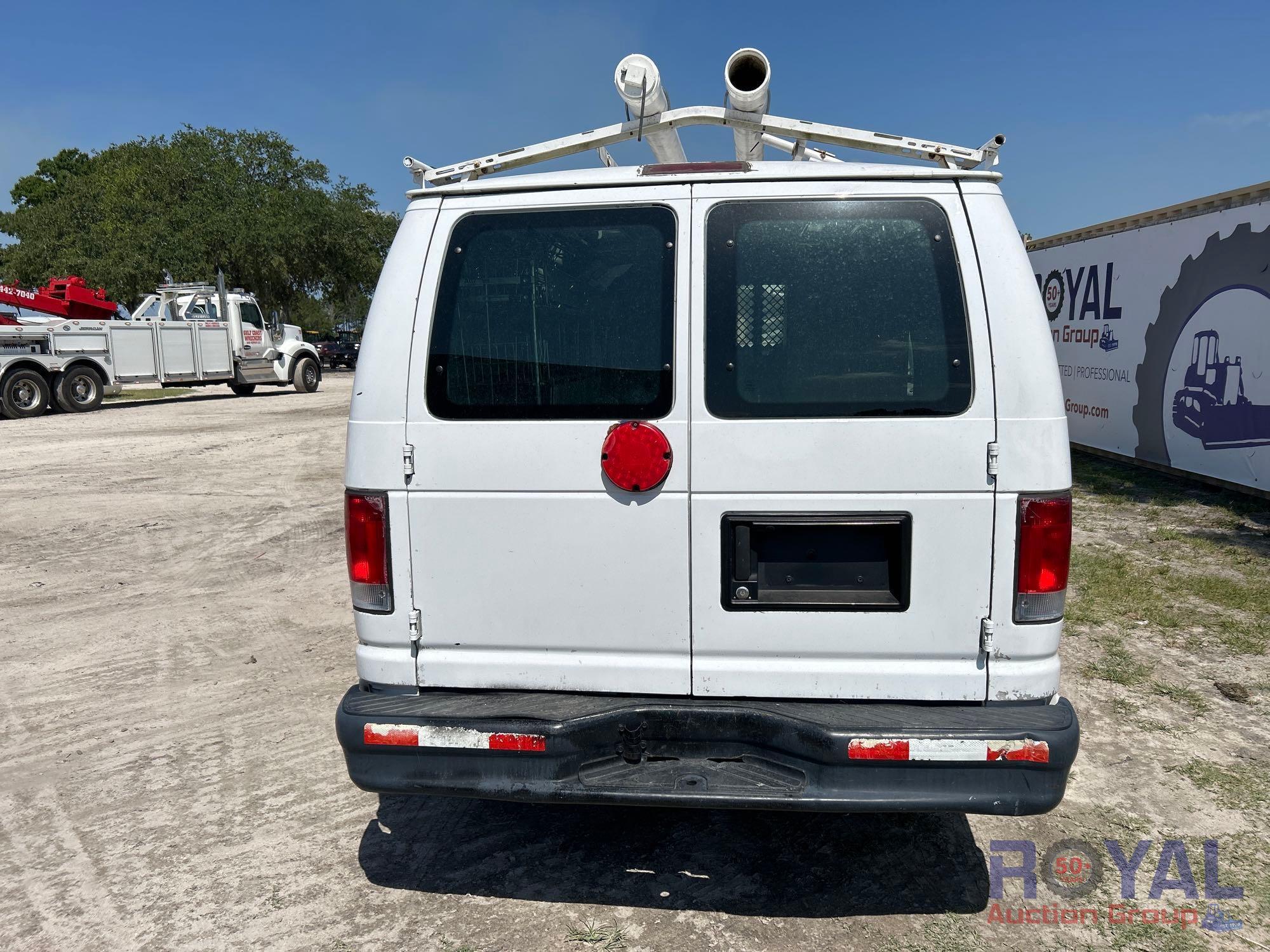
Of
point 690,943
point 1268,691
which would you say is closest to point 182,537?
point 690,943

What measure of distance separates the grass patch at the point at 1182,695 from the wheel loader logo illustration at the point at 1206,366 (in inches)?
211

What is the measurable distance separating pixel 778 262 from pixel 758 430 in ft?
1.71

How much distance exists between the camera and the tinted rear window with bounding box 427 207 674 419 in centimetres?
269

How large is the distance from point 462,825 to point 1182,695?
143 inches

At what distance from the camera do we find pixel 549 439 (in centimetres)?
267

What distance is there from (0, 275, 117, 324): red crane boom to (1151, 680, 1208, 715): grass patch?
2378 centimetres

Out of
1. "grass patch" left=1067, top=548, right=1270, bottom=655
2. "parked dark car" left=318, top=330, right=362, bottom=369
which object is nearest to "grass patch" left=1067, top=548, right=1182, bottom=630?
"grass patch" left=1067, top=548, right=1270, bottom=655

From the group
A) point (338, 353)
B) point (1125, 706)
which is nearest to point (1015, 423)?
point (1125, 706)

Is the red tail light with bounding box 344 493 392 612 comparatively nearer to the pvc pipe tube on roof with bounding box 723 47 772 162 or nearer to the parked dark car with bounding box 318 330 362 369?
the pvc pipe tube on roof with bounding box 723 47 772 162

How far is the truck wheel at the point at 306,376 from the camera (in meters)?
27.2

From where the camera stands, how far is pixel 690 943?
2.72 m

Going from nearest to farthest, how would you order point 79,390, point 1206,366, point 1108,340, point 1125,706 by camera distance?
point 1125,706 → point 1206,366 → point 1108,340 → point 79,390

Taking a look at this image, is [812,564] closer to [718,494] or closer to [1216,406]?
[718,494]

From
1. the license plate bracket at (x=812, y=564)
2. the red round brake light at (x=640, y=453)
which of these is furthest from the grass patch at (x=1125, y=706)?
the red round brake light at (x=640, y=453)
